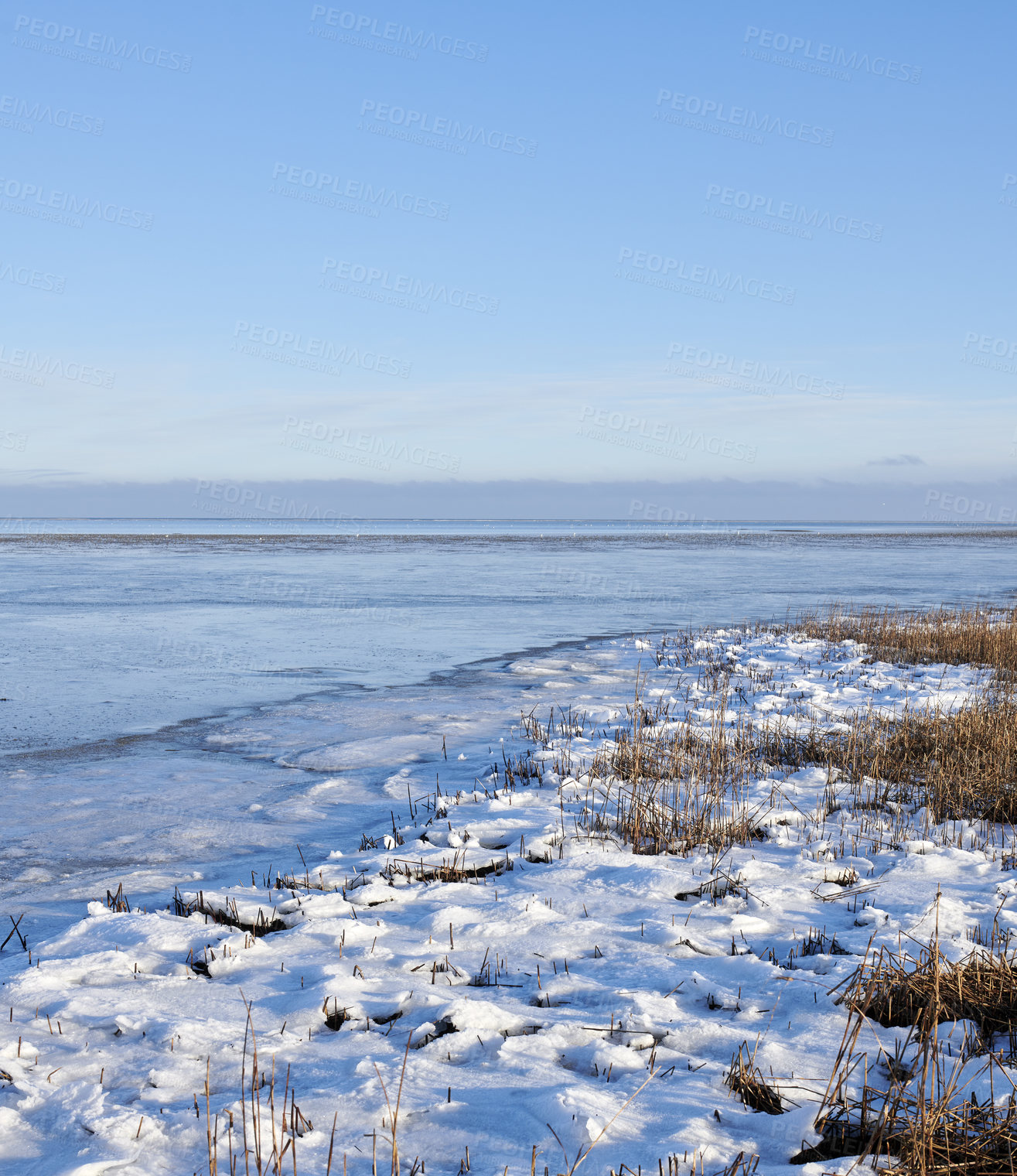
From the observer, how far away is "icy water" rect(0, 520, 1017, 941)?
665 cm

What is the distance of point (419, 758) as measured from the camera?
29.5 feet

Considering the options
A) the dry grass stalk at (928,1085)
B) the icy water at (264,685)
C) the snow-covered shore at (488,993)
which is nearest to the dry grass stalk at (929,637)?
the icy water at (264,685)

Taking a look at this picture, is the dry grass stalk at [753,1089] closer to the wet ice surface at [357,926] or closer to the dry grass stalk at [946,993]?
the wet ice surface at [357,926]

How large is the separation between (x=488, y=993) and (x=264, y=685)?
9547 mm

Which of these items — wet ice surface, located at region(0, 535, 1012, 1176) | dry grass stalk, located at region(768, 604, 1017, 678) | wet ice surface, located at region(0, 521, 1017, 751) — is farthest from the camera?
dry grass stalk, located at region(768, 604, 1017, 678)

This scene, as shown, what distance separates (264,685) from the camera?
12938 millimetres

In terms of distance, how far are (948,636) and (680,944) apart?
12599mm

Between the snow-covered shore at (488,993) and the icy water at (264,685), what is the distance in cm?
97

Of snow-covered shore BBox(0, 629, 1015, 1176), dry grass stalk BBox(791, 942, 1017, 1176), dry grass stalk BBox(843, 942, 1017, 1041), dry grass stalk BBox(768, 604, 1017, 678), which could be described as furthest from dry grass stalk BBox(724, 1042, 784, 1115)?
dry grass stalk BBox(768, 604, 1017, 678)

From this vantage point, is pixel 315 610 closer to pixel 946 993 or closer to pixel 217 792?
pixel 217 792

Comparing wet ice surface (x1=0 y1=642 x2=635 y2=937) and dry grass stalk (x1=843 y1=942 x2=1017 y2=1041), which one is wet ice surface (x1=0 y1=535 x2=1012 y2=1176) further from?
dry grass stalk (x1=843 y1=942 x2=1017 y2=1041)

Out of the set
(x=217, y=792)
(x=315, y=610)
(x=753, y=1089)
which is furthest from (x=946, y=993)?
(x=315, y=610)

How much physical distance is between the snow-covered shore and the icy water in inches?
38.2

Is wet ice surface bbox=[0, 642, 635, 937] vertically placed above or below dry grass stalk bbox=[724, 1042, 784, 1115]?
below
